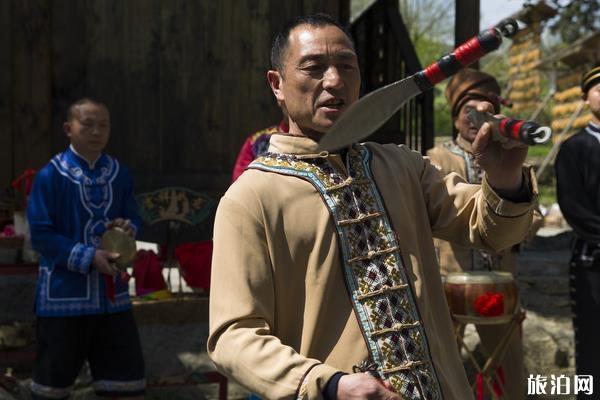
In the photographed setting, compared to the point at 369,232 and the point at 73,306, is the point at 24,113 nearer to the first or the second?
the point at 73,306

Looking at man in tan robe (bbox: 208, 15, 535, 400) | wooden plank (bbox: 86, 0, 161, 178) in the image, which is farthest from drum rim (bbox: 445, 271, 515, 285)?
wooden plank (bbox: 86, 0, 161, 178)

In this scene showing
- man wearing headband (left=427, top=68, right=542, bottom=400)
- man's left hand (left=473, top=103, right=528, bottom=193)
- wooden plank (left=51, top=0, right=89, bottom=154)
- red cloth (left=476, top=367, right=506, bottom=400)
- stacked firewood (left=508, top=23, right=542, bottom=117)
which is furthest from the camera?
stacked firewood (left=508, top=23, right=542, bottom=117)

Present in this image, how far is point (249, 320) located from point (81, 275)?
2561 mm

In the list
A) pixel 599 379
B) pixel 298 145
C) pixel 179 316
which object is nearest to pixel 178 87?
pixel 179 316

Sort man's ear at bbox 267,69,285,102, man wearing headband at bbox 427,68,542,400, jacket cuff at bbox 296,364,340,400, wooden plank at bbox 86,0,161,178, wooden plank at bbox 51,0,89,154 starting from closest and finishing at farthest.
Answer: jacket cuff at bbox 296,364,340,400 < man's ear at bbox 267,69,285,102 < man wearing headband at bbox 427,68,542,400 < wooden plank at bbox 51,0,89,154 < wooden plank at bbox 86,0,161,178

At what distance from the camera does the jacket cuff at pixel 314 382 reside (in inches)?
65.6

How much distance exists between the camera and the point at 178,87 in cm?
657

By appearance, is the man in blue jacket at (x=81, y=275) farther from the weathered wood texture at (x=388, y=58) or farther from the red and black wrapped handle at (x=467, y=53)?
the weathered wood texture at (x=388, y=58)

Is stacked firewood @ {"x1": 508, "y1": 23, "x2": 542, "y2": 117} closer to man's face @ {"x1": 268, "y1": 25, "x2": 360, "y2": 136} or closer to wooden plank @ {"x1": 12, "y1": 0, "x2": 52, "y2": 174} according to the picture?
wooden plank @ {"x1": 12, "y1": 0, "x2": 52, "y2": 174}

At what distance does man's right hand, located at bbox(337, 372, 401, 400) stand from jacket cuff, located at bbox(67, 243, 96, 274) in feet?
8.63

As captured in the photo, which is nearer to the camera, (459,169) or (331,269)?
(331,269)

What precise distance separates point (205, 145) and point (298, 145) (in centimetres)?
470

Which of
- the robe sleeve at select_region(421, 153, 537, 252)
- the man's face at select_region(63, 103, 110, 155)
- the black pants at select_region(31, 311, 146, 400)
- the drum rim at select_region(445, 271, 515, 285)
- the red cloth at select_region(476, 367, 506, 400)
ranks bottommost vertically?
the red cloth at select_region(476, 367, 506, 400)

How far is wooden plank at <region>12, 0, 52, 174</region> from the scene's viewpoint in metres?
6.03
